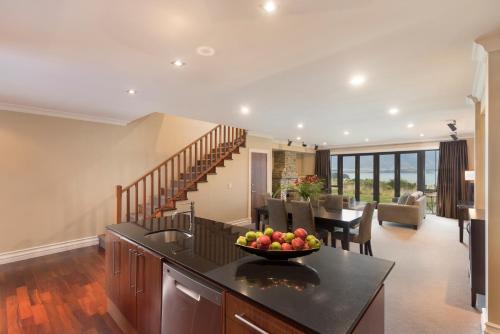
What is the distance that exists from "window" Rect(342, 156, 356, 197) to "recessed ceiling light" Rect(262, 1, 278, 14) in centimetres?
901

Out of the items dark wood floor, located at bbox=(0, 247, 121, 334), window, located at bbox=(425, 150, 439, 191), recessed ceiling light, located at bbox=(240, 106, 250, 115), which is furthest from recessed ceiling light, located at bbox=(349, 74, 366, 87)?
window, located at bbox=(425, 150, 439, 191)

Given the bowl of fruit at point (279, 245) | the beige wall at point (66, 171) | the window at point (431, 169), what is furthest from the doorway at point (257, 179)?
the window at point (431, 169)

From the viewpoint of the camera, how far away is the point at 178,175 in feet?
18.8

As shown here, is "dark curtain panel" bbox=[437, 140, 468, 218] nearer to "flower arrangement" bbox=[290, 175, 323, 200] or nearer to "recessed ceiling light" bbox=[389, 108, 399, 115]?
"recessed ceiling light" bbox=[389, 108, 399, 115]

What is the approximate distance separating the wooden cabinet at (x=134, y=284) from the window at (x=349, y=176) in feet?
29.7

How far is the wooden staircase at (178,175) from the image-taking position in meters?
4.71

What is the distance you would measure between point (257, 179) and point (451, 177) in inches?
229

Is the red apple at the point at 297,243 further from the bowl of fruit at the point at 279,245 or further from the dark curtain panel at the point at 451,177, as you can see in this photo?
the dark curtain panel at the point at 451,177

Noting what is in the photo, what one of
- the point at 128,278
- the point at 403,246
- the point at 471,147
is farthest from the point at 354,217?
the point at 471,147

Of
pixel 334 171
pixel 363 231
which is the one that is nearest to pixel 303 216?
pixel 363 231

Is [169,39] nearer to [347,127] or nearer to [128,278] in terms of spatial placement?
[128,278]

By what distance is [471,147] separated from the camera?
279 inches

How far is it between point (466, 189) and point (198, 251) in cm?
839

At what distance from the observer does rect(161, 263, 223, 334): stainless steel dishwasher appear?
1.27 meters
